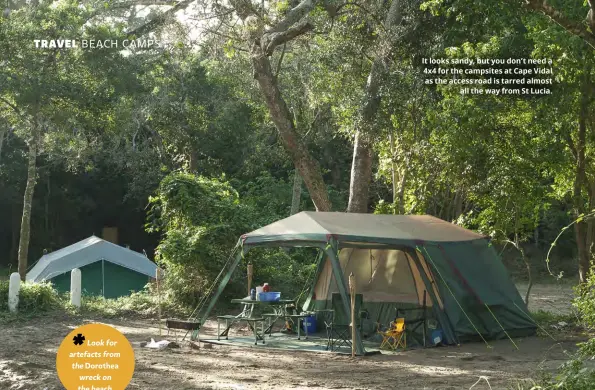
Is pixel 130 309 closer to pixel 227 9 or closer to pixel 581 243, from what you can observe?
pixel 227 9

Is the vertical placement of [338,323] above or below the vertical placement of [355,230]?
below

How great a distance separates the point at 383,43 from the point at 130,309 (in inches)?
242

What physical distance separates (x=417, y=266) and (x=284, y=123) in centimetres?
506

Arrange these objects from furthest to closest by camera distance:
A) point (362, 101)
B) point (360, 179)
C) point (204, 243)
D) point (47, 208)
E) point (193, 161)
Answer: point (47, 208) → point (193, 161) → point (360, 179) → point (362, 101) → point (204, 243)

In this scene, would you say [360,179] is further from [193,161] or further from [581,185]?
[193,161]

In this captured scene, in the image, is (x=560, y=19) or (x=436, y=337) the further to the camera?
(x=436, y=337)

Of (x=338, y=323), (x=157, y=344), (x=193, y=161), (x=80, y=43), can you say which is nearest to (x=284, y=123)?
(x=80, y=43)

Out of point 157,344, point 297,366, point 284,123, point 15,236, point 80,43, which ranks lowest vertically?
point 297,366

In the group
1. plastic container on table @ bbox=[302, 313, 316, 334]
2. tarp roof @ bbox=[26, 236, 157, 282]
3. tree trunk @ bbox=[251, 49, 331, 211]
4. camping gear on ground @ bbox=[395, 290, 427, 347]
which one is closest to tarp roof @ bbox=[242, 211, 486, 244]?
camping gear on ground @ bbox=[395, 290, 427, 347]

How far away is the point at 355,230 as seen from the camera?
35.4ft

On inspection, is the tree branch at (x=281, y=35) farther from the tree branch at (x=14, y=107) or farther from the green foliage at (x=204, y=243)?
the tree branch at (x=14, y=107)

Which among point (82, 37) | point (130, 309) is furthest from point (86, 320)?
point (82, 37)

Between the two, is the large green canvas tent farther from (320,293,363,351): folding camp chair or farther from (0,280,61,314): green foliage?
(0,280,61,314): green foliage

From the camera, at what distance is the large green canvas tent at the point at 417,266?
1076 cm
